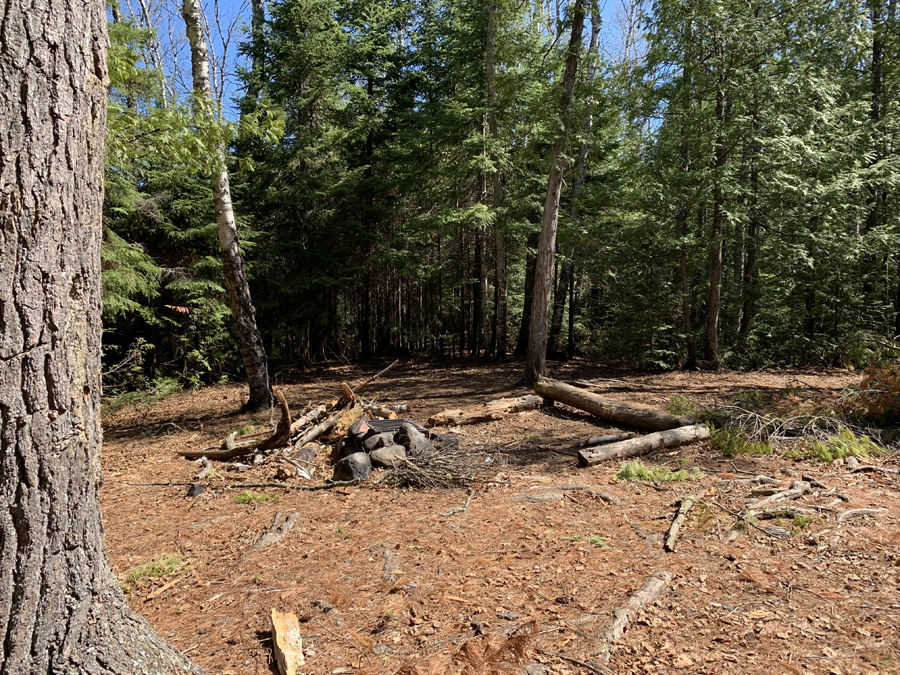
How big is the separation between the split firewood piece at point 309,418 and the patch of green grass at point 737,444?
567 cm

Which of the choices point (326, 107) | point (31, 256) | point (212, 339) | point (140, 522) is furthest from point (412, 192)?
point (31, 256)

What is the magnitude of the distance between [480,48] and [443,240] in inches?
323

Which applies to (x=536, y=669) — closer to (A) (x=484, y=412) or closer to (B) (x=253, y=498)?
(B) (x=253, y=498)

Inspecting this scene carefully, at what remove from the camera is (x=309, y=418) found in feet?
26.6

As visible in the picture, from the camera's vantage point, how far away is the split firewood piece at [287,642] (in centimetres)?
262

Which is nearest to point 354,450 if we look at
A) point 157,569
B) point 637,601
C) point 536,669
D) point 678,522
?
point 157,569

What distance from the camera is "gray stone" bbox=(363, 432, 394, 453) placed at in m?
6.64

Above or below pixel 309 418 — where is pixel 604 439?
below

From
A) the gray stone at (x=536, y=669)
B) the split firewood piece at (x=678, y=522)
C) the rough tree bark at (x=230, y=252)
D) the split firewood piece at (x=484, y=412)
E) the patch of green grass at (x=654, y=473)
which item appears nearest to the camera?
the gray stone at (x=536, y=669)

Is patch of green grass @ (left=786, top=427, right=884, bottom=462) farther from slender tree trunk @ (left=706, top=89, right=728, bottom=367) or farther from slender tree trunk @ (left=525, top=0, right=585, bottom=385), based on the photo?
slender tree trunk @ (left=706, top=89, right=728, bottom=367)

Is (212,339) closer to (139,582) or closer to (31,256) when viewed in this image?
(139,582)

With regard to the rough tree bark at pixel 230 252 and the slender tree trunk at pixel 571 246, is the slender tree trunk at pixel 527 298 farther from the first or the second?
the rough tree bark at pixel 230 252

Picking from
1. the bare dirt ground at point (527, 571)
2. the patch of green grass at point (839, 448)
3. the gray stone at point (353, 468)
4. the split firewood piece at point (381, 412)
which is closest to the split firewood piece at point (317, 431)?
the split firewood piece at point (381, 412)

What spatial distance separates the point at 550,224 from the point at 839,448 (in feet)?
19.8
